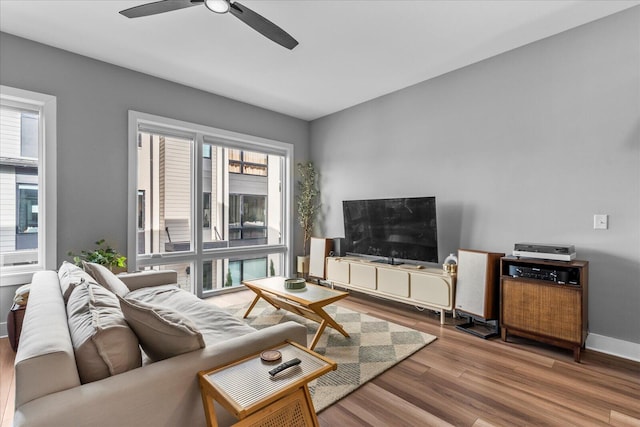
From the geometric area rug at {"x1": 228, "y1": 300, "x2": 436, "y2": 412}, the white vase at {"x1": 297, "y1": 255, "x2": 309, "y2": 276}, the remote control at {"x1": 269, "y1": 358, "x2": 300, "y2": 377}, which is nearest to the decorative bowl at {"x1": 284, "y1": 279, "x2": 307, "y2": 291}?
the geometric area rug at {"x1": 228, "y1": 300, "x2": 436, "y2": 412}

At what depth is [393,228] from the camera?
3.89 meters

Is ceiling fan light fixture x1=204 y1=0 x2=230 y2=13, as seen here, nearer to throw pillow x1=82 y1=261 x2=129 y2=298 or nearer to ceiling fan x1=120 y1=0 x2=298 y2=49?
ceiling fan x1=120 y1=0 x2=298 y2=49

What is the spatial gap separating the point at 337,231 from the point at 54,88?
383 centimetres

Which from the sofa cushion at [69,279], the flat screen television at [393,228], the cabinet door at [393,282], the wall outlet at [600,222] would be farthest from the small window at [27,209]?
the wall outlet at [600,222]

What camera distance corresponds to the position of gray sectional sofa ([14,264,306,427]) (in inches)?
37.8

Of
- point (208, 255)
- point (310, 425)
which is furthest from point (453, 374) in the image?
point (208, 255)

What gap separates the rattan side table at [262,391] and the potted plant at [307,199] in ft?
12.8

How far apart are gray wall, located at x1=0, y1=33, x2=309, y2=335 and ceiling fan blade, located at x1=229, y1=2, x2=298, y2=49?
7.13ft

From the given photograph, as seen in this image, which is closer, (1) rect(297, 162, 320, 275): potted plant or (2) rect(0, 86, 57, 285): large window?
(2) rect(0, 86, 57, 285): large window

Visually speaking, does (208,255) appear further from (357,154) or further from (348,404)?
(348,404)

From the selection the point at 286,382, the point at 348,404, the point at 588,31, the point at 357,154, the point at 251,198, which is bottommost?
the point at 348,404

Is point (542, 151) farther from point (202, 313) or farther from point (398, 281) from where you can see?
point (202, 313)

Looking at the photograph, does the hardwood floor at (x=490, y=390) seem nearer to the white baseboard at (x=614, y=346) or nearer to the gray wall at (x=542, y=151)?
the white baseboard at (x=614, y=346)

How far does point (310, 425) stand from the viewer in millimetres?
1280
